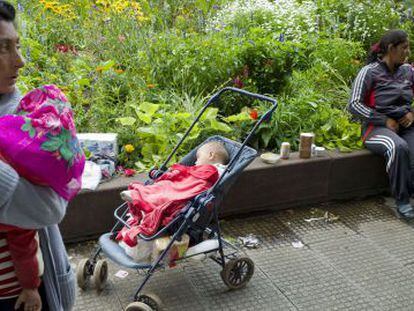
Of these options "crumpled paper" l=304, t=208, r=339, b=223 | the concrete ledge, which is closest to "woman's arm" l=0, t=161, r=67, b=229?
the concrete ledge

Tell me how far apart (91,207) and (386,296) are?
2.36 m

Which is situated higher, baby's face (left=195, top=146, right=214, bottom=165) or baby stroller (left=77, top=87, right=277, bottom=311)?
baby's face (left=195, top=146, right=214, bottom=165)

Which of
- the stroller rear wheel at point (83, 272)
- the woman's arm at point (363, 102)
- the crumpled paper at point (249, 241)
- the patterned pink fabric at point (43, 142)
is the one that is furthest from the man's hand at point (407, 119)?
the patterned pink fabric at point (43, 142)

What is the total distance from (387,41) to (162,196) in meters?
3.09

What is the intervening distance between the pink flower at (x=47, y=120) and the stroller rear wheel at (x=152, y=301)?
1.94m

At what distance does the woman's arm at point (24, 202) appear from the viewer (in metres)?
1.47

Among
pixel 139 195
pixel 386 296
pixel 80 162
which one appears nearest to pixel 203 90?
pixel 139 195

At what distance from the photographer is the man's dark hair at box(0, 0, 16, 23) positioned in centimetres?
160

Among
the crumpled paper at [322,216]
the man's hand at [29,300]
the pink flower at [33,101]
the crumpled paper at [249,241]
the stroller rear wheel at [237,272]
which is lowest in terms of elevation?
the crumpled paper at [322,216]

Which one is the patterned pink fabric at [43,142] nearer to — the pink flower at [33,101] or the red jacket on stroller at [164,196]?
the pink flower at [33,101]

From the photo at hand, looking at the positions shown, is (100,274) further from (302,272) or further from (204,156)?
(302,272)

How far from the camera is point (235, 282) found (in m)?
3.62

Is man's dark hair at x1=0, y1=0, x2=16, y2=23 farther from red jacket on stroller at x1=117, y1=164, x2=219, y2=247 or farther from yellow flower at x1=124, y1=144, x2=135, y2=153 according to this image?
yellow flower at x1=124, y1=144, x2=135, y2=153

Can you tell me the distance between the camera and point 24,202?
1.53m
